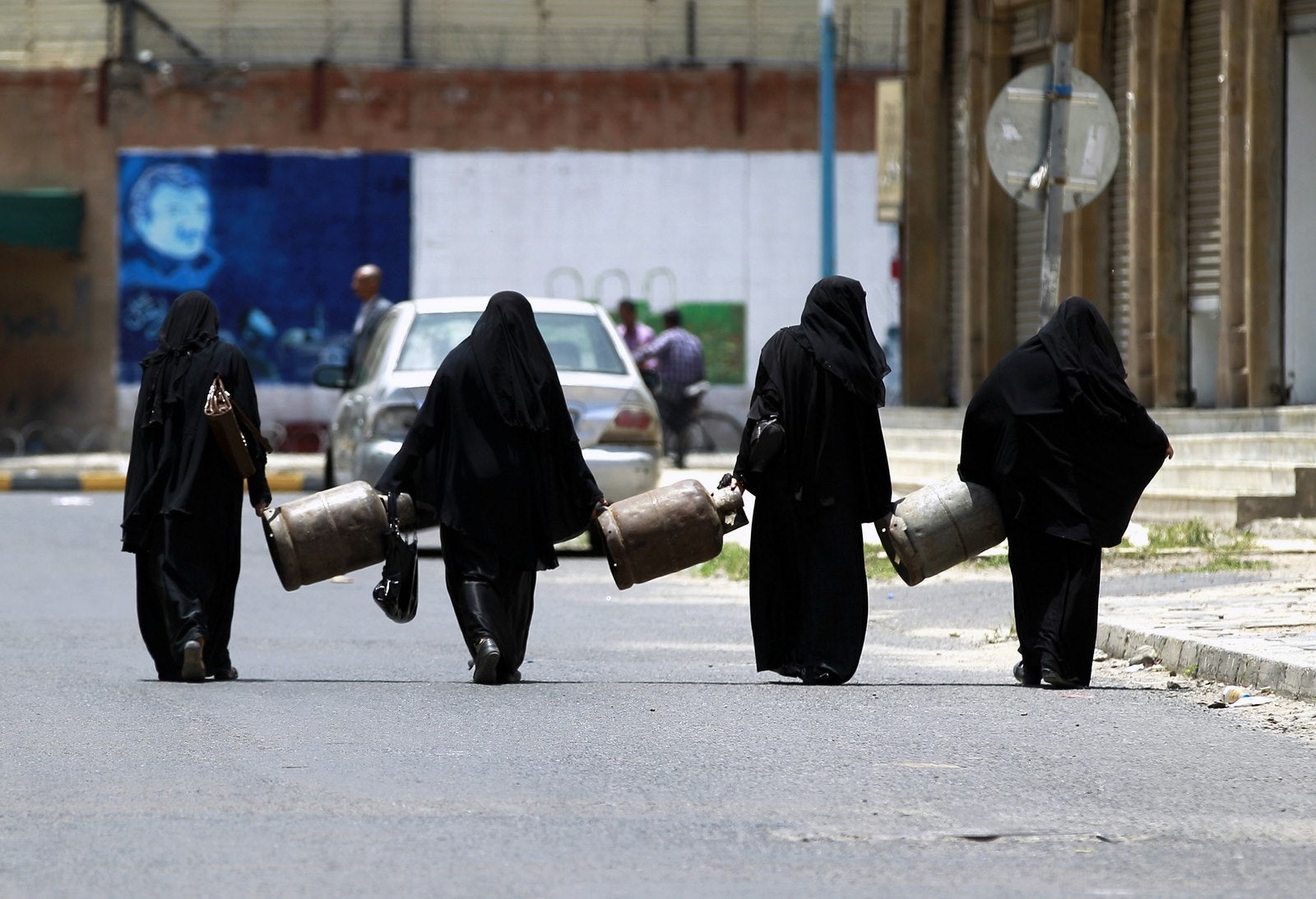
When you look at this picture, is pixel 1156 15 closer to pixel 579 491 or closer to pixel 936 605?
pixel 936 605

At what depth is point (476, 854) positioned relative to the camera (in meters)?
5.13

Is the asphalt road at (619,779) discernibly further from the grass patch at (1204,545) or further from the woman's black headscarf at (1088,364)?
the grass patch at (1204,545)

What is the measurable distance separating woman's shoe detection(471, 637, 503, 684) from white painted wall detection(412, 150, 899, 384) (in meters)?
18.7

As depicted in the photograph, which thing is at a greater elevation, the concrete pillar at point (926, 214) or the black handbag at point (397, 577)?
the concrete pillar at point (926, 214)

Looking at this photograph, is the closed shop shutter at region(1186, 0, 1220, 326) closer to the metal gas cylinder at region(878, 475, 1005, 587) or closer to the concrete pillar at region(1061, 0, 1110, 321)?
the concrete pillar at region(1061, 0, 1110, 321)

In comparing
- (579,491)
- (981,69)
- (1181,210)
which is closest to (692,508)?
(579,491)

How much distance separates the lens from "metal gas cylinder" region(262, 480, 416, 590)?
8.36 meters

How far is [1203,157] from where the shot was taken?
15352 millimetres

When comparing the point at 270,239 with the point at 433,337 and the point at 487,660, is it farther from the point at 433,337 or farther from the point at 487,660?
the point at 487,660

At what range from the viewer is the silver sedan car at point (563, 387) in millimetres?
13000

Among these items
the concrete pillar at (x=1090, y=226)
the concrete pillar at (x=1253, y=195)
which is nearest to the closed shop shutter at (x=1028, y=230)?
the concrete pillar at (x=1090, y=226)

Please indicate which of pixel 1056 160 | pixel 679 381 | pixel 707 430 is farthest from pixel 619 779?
pixel 707 430

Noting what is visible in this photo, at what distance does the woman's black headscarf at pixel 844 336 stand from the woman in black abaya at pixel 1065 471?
15.2 inches

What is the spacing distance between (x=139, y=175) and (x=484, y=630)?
19419 mm
